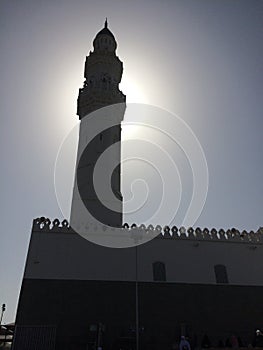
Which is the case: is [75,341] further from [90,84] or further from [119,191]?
[90,84]

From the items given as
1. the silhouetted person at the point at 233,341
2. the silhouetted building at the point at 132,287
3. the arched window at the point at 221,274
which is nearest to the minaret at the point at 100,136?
the silhouetted building at the point at 132,287

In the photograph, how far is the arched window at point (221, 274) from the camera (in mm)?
→ 17641

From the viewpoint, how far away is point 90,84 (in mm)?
24953

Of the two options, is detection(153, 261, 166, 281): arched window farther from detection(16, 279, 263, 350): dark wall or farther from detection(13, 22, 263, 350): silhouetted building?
detection(16, 279, 263, 350): dark wall

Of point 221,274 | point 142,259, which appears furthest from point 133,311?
point 221,274

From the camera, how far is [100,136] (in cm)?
2250

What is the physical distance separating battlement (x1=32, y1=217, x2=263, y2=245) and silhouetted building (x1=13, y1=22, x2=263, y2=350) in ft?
0.19

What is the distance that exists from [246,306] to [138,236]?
22.4ft

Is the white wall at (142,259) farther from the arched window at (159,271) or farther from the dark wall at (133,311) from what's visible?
the dark wall at (133,311)

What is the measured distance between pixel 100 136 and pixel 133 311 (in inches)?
466

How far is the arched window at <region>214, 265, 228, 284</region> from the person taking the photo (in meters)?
17.6

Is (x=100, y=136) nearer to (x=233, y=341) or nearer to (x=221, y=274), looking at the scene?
(x=221, y=274)

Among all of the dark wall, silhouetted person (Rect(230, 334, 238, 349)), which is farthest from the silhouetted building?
silhouetted person (Rect(230, 334, 238, 349))

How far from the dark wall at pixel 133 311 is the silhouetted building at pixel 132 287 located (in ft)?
0.15
